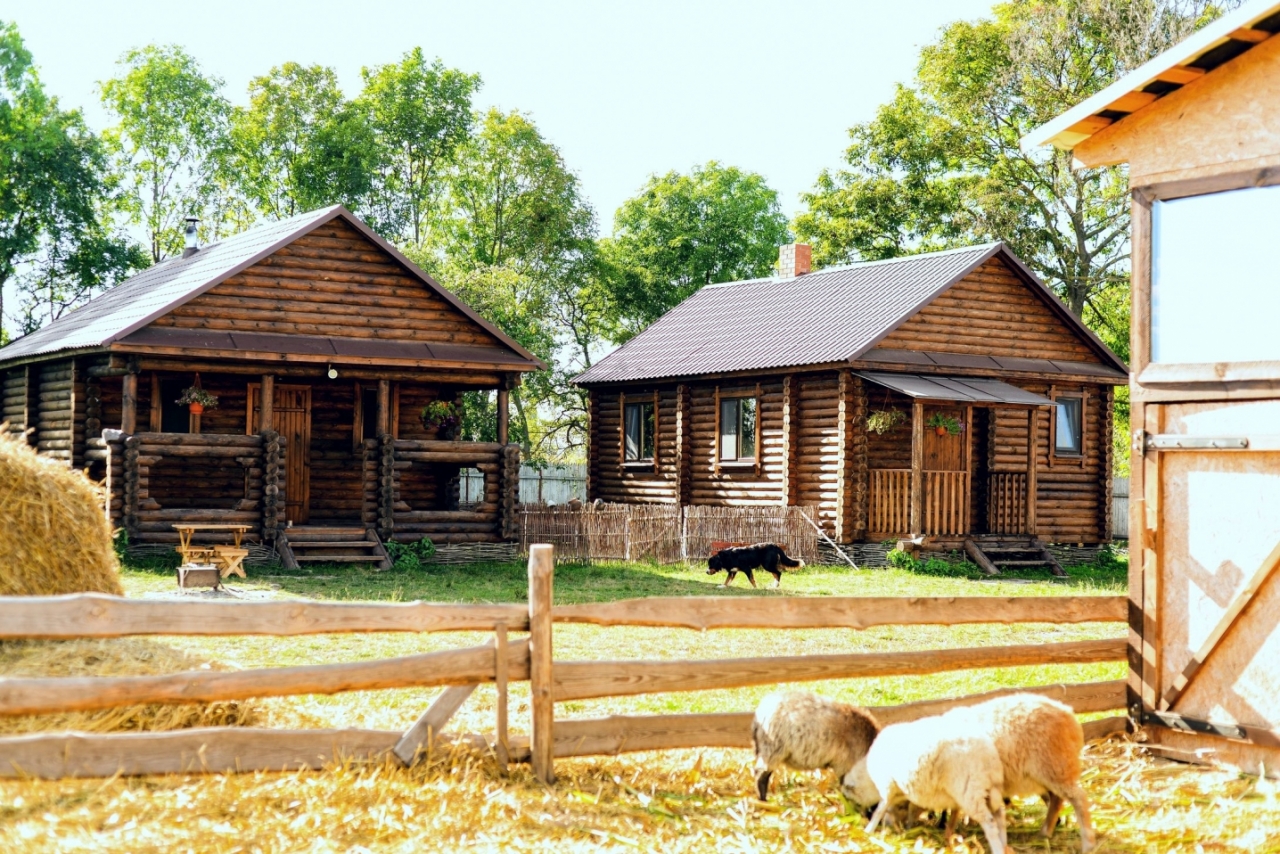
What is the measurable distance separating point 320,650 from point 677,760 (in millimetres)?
5655

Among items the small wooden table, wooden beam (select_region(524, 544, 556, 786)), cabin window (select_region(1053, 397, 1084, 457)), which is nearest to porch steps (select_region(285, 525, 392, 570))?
the small wooden table

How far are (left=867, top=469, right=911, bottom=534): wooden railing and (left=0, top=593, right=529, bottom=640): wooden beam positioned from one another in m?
18.4

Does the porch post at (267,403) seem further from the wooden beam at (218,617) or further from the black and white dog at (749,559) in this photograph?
the wooden beam at (218,617)

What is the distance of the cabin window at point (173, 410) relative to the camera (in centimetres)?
2264

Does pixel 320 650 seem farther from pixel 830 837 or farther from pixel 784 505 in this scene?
pixel 784 505

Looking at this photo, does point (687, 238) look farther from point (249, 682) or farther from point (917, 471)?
point (249, 682)

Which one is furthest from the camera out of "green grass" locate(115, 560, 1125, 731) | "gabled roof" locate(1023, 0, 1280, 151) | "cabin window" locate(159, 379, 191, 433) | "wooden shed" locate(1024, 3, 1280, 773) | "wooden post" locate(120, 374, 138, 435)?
"cabin window" locate(159, 379, 191, 433)

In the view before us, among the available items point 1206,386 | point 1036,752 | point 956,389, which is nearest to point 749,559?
point 956,389

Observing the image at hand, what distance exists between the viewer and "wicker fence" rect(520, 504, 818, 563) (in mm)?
23891

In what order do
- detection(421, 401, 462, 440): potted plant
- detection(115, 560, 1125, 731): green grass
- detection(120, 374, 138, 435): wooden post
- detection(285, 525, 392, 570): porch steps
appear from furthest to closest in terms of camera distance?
detection(421, 401, 462, 440): potted plant
detection(285, 525, 392, 570): porch steps
detection(120, 374, 138, 435): wooden post
detection(115, 560, 1125, 731): green grass

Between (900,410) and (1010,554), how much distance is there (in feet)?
10.7

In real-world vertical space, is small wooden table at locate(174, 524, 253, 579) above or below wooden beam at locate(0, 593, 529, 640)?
below

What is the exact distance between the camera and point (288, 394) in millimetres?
23688

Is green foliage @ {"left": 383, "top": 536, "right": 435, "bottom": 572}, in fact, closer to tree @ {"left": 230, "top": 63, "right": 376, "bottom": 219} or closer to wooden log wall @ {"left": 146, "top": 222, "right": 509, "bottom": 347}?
wooden log wall @ {"left": 146, "top": 222, "right": 509, "bottom": 347}
